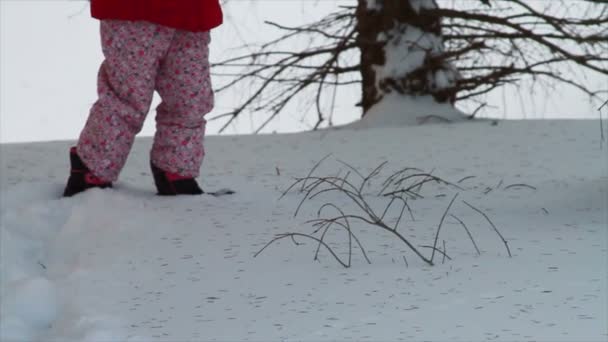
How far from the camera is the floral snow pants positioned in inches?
110

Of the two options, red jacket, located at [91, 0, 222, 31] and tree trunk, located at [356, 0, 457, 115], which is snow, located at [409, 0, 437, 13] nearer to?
tree trunk, located at [356, 0, 457, 115]

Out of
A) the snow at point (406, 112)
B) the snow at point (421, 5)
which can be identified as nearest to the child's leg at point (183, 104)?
the snow at point (406, 112)

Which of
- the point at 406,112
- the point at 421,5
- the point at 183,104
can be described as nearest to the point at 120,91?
the point at 183,104

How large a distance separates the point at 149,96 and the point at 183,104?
124 millimetres

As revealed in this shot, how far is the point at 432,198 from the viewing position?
2.76 meters

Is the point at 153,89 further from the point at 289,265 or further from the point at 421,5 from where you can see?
the point at 421,5

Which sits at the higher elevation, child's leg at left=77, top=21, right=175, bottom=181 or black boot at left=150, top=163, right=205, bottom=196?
child's leg at left=77, top=21, right=175, bottom=181

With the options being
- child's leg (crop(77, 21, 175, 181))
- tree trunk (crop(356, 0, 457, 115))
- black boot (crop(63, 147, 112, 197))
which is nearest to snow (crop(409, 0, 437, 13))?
tree trunk (crop(356, 0, 457, 115))

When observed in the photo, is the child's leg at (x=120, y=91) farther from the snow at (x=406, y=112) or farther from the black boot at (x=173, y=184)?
the snow at (x=406, y=112)

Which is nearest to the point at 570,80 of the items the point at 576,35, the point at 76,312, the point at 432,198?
the point at 576,35

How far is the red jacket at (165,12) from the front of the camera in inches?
108

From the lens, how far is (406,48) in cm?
511

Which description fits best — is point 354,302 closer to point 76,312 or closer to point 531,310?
point 531,310

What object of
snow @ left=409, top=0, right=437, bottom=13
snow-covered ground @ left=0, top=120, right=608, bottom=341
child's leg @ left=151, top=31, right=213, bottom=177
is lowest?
snow-covered ground @ left=0, top=120, right=608, bottom=341
